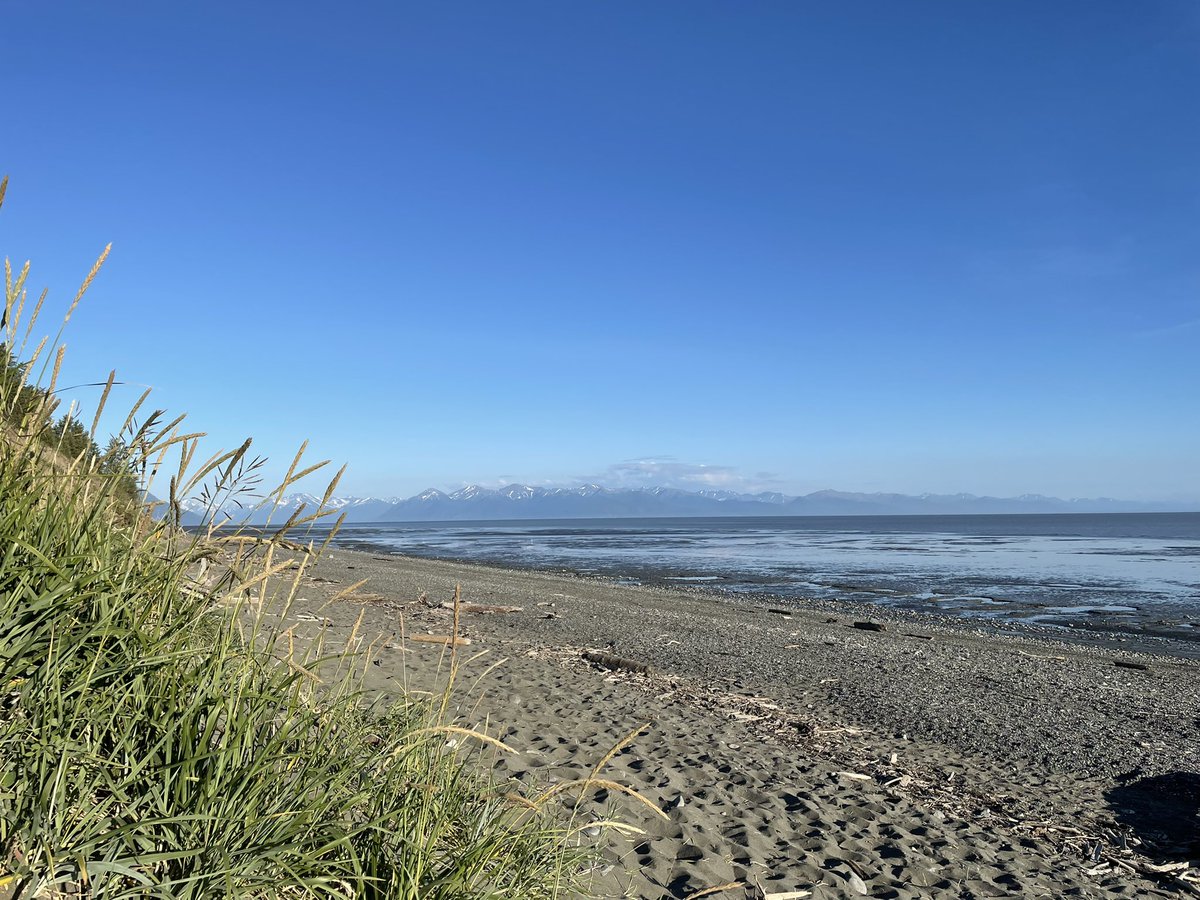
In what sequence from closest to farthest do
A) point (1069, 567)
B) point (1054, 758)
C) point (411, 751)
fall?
point (411, 751), point (1054, 758), point (1069, 567)

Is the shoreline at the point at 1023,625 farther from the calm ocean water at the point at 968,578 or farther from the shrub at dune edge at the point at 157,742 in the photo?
the shrub at dune edge at the point at 157,742

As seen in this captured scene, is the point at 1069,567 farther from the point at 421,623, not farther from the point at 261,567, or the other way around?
the point at 261,567

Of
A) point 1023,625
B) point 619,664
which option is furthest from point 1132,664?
point 619,664

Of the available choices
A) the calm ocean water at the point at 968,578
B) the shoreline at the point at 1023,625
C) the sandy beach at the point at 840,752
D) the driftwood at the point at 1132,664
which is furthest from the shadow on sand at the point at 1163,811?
the calm ocean water at the point at 968,578

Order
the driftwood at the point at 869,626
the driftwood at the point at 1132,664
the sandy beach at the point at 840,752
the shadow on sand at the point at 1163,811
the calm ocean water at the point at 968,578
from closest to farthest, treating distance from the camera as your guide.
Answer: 1. the sandy beach at the point at 840,752
2. the shadow on sand at the point at 1163,811
3. the driftwood at the point at 1132,664
4. the driftwood at the point at 869,626
5. the calm ocean water at the point at 968,578

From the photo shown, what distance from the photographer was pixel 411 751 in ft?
9.05

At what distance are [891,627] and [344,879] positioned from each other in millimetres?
20556

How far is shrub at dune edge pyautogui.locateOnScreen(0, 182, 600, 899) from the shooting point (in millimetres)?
1977

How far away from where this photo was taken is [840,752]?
7445 mm

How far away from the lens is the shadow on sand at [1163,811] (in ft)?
18.7

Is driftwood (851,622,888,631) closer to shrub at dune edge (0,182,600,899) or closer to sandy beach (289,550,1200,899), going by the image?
sandy beach (289,550,1200,899)

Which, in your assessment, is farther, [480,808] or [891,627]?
[891,627]

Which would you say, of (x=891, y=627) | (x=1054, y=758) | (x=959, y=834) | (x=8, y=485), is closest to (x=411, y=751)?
(x=8, y=485)

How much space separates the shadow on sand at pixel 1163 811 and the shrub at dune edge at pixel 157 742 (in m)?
5.47
